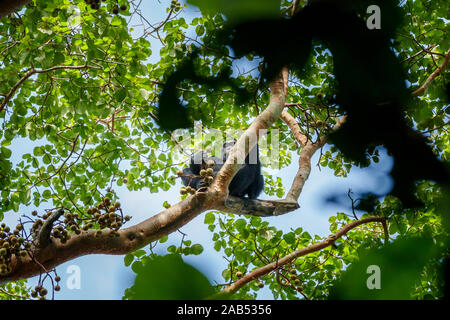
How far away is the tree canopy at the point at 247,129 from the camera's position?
1.31 ft

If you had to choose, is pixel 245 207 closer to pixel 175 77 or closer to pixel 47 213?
pixel 47 213

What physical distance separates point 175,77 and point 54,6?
3052 millimetres

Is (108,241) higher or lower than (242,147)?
lower

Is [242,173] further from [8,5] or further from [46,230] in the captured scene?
[8,5]

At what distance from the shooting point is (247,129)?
98.9 inches

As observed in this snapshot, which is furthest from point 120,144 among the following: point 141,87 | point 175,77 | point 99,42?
point 175,77

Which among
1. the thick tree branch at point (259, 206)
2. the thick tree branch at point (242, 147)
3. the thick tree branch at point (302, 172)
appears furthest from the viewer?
the thick tree branch at point (302, 172)

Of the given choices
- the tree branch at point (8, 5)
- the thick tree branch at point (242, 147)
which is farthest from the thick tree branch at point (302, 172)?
the tree branch at point (8, 5)

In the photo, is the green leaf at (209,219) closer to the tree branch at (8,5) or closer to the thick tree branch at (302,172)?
the thick tree branch at (302,172)

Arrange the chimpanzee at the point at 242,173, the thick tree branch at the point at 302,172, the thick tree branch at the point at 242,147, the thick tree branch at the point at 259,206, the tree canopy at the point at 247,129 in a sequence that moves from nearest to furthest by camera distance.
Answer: the tree canopy at the point at 247,129
the thick tree branch at the point at 242,147
the thick tree branch at the point at 259,206
the thick tree branch at the point at 302,172
the chimpanzee at the point at 242,173

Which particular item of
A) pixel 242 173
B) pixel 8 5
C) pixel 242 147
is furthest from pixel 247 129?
pixel 8 5

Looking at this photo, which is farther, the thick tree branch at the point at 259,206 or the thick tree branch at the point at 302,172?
the thick tree branch at the point at 302,172

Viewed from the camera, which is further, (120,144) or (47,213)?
(120,144)

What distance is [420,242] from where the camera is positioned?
0.36 metres
